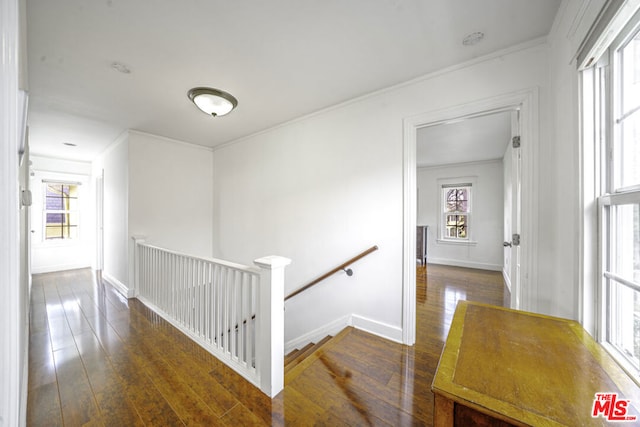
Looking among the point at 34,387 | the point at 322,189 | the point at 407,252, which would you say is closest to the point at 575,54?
the point at 407,252

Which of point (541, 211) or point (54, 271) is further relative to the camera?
point (54, 271)

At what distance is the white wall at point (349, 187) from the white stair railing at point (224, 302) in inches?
35.2

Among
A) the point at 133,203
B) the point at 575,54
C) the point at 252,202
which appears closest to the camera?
the point at 575,54

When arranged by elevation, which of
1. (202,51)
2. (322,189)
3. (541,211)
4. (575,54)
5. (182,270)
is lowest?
(182,270)

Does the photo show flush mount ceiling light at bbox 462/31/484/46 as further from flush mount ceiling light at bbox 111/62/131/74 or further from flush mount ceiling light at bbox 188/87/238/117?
flush mount ceiling light at bbox 111/62/131/74

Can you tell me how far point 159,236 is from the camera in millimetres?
3744

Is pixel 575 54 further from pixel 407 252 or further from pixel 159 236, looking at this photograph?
pixel 159 236

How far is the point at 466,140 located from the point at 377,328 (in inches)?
134

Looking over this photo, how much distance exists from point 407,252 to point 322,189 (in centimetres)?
116

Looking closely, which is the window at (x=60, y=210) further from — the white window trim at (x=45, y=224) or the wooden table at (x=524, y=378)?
the wooden table at (x=524, y=378)

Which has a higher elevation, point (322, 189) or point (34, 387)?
point (322, 189)

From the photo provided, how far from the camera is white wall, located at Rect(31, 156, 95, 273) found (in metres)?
4.67

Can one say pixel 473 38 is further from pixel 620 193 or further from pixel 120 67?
pixel 120 67

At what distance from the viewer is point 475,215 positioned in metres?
5.50
